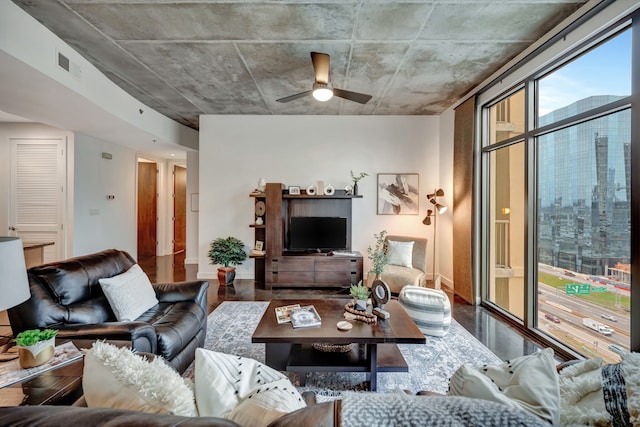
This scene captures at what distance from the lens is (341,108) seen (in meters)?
5.04

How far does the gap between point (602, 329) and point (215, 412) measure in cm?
311

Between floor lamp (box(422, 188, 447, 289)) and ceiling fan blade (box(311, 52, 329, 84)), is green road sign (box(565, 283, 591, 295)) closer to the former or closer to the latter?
floor lamp (box(422, 188, 447, 289))

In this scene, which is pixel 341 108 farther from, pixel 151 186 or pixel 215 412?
pixel 151 186

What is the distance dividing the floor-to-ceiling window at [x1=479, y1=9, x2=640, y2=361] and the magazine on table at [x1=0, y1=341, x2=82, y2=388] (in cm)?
359

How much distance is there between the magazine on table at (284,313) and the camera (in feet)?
7.78

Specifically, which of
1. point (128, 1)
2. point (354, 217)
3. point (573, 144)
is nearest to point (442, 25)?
point (573, 144)

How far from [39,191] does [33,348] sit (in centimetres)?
517

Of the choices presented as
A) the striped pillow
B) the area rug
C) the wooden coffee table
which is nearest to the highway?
the area rug

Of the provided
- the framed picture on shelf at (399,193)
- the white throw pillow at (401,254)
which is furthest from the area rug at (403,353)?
the framed picture on shelf at (399,193)

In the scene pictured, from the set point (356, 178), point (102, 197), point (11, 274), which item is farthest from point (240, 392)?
point (102, 197)

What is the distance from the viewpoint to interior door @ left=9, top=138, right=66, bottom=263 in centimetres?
500

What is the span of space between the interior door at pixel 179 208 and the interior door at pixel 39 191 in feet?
10.8

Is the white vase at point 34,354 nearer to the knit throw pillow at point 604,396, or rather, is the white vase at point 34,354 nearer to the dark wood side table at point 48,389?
the dark wood side table at point 48,389

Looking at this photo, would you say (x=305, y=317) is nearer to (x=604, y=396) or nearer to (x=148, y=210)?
(x=604, y=396)
